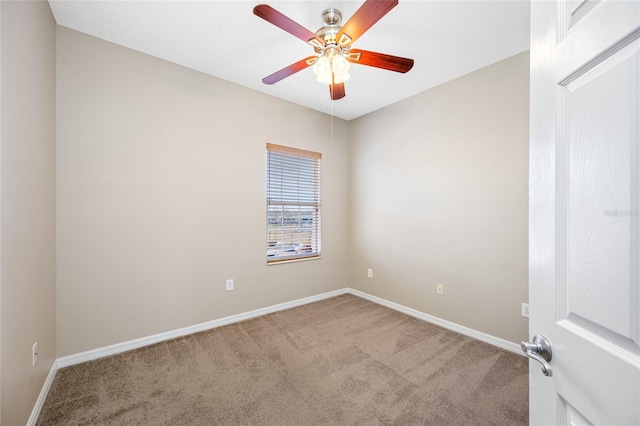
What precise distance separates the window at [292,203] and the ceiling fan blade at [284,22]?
169cm

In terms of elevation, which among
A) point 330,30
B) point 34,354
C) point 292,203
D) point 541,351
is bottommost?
point 34,354

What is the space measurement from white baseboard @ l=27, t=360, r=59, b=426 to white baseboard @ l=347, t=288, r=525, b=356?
321cm

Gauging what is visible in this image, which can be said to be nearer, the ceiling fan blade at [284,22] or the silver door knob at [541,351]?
the silver door knob at [541,351]

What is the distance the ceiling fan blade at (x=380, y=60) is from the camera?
1777 millimetres

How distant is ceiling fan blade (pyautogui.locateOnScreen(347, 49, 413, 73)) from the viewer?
178cm

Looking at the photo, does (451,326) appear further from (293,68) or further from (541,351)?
(293,68)

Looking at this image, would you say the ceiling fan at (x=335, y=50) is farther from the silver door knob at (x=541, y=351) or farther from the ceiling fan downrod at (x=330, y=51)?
the silver door knob at (x=541, y=351)

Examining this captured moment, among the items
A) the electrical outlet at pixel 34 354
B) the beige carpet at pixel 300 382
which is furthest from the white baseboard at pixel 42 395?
the electrical outlet at pixel 34 354

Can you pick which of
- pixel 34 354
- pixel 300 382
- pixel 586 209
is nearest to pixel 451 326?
pixel 300 382

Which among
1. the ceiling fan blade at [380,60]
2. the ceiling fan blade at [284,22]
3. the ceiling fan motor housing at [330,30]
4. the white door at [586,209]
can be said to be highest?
the ceiling fan motor housing at [330,30]

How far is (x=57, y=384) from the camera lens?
187 cm

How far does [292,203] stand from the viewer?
11.4 feet

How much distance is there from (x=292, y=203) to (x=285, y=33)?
1.92 metres

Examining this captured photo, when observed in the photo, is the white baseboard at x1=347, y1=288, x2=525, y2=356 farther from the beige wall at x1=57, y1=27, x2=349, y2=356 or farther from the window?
the beige wall at x1=57, y1=27, x2=349, y2=356
